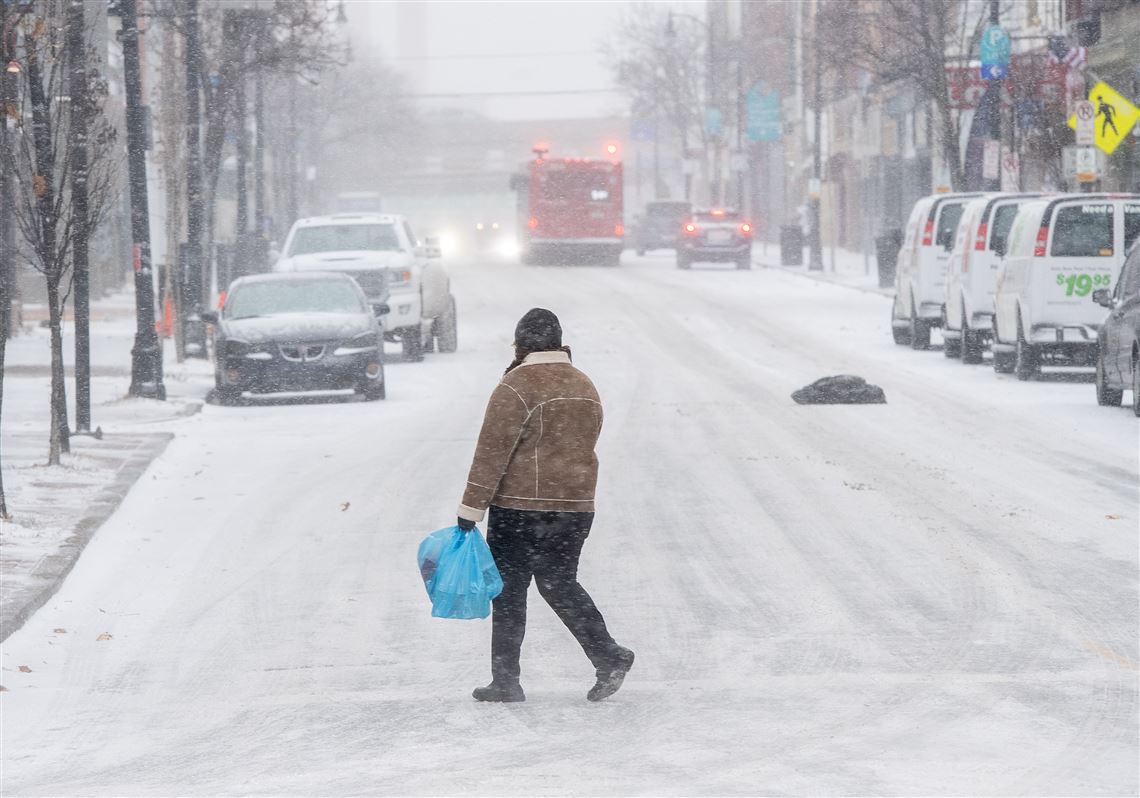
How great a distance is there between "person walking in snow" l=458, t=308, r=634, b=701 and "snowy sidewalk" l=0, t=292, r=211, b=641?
3156 mm

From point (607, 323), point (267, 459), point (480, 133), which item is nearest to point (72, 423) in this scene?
point (267, 459)

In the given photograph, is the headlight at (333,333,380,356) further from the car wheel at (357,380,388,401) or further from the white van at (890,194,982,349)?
the white van at (890,194,982,349)

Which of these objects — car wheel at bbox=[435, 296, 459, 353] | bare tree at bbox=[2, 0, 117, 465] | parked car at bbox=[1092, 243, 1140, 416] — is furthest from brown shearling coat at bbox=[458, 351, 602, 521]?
car wheel at bbox=[435, 296, 459, 353]

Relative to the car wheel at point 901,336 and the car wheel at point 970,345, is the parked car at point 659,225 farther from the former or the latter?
the car wheel at point 970,345

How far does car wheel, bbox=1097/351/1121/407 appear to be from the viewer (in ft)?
69.3

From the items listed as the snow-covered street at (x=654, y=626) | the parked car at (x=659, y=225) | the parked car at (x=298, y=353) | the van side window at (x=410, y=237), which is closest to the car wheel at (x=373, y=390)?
the parked car at (x=298, y=353)

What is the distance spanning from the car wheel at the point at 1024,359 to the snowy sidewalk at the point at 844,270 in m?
19.5

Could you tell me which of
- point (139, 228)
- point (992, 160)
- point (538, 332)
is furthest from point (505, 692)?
point (992, 160)

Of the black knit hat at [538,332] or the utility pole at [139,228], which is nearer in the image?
the black knit hat at [538,332]

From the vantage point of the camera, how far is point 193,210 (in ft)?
90.5

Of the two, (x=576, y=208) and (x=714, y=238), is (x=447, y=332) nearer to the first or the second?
(x=714, y=238)

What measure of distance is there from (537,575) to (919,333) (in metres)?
22.0

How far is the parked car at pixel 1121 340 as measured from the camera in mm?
19891

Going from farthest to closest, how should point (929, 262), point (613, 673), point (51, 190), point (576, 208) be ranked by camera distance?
point (576, 208), point (929, 262), point (51, 190), point (613, 673)
